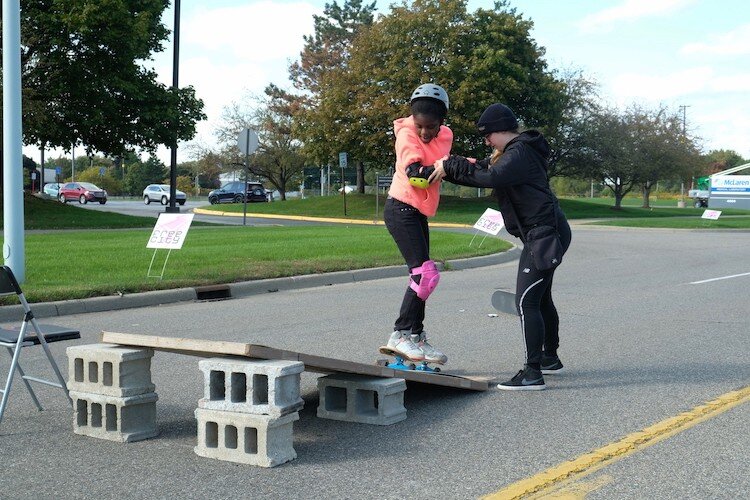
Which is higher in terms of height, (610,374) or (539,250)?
(539,250)

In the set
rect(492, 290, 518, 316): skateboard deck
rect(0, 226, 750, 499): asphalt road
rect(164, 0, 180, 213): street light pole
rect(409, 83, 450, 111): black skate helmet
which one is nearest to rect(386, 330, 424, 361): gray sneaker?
rect(0, 226, 750, 499): asphalt road

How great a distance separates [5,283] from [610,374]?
4318 millimetres

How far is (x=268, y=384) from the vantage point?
4.53 meters

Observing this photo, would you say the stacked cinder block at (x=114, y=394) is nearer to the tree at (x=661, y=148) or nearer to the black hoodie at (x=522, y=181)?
the black hoodie at (x=522, y=181)

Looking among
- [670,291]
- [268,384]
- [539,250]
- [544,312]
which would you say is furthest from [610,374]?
[670,291]

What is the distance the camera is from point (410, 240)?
244 inches

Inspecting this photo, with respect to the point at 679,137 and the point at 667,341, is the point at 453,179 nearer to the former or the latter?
the point at 667,341

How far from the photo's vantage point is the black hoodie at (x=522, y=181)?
5.92 meters

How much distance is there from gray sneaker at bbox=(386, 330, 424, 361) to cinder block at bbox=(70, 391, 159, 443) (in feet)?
5.93

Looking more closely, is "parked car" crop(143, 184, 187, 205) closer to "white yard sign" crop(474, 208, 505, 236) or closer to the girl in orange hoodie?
"white yard sign" crop(474, 208, 505, 236)

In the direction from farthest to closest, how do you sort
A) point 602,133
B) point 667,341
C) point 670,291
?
point 602,133 < point 670,291 < point 667,341

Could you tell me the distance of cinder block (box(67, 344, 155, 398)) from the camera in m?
5.02

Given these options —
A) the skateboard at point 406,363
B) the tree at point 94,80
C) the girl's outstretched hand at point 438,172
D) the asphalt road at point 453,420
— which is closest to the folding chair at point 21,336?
the asphalt road at point 453,420

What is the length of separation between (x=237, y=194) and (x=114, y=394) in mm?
56334
